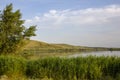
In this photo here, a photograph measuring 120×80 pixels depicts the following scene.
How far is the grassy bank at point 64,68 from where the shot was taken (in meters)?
16.5

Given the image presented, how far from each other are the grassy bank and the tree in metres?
13.3

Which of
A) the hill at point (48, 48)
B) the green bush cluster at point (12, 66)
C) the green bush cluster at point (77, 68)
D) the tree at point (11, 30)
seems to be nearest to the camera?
the green bush cluster at point (77, 68)

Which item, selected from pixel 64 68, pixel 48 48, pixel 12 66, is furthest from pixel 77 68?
pixel 48 48

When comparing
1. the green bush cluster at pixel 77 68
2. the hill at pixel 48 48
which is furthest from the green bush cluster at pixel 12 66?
the hill at pixel 48 48

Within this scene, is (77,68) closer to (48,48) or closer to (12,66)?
(12,66)

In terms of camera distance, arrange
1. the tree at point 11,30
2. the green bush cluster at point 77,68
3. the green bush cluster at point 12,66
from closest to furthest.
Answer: the green bush cluster at point 77,68, the green bush cluster at point 12,66, the tree at point 11,30

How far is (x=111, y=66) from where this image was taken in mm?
16812

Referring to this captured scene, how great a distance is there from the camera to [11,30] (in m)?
31.4

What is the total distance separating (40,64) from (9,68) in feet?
6.12

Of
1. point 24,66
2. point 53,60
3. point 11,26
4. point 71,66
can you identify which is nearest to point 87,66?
point 71,66

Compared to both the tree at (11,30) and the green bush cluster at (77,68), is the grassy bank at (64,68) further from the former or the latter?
the tree at (11,30)

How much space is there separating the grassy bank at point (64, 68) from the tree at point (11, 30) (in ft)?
43.6

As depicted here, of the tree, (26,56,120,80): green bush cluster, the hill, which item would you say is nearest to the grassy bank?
(26,56,120,80): green bush cluster

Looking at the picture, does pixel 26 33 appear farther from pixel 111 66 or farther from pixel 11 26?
pixel 111 66
